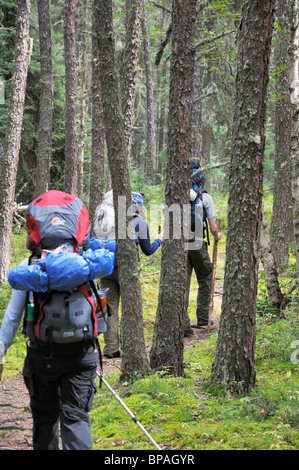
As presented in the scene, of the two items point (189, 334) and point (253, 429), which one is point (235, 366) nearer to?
point (253, 429)

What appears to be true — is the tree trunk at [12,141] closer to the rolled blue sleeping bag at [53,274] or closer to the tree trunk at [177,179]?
the tree trunk at [177,179]

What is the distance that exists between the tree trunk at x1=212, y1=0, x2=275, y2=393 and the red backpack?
214cm

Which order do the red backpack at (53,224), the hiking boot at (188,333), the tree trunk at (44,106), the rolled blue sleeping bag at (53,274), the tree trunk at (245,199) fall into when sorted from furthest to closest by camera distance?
the tree trunk at (44,106) < the hiking boot at (188,333) < the tree trunk at (245,199) < the red backpack at (53,224) < the rolled blue sleeping bag at (53,274)

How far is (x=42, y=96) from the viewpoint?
16.1 m

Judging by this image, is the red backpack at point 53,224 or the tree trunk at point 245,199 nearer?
the red backpack at point 53,224

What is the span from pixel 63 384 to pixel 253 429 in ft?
5.95

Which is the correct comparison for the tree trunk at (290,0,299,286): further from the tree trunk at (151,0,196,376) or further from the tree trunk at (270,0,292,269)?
the tree trunk at (270,0,292,269)

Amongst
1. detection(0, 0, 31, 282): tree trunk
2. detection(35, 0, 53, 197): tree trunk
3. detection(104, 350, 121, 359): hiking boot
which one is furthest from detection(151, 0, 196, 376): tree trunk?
detection(35, 0, 53, 197): tree trunk

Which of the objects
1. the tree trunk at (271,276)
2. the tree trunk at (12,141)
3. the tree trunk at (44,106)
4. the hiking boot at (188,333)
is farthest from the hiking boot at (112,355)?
the tree trunk at (44,106)

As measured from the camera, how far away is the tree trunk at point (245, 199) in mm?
4758

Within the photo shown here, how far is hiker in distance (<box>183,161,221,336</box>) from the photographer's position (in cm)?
767

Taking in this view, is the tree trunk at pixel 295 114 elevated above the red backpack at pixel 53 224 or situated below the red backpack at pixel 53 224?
above

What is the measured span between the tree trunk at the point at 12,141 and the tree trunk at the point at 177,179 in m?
7.01

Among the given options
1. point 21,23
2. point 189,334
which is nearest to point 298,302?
point 189,334
